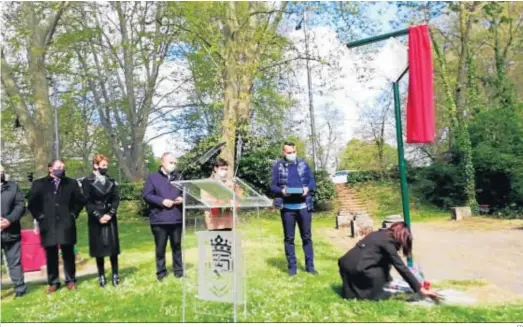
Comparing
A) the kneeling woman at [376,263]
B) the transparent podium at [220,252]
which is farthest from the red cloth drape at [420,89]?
the transparent podium at [220,252]

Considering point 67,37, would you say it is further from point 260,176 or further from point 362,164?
point 362,164

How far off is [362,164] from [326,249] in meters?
32.4

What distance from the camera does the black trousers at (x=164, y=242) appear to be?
26.7ft

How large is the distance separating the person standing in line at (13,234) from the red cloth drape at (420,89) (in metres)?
5.48

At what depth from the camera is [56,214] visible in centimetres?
800

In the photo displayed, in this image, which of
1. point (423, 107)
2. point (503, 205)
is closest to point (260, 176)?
point (503, 205)

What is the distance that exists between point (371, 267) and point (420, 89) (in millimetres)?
2462

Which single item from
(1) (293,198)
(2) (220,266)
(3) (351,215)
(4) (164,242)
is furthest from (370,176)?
(2) (220,266)

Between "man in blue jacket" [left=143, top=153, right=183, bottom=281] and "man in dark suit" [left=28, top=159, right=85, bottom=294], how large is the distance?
3.38ft

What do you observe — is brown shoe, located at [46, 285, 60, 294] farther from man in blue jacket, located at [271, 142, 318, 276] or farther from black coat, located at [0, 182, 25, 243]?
man in blue jacket, located at [271, 142, 318, 276]

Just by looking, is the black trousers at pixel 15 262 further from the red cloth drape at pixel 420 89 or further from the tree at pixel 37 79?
the red cloth drape at pixel 420 89

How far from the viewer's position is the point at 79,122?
33.1m

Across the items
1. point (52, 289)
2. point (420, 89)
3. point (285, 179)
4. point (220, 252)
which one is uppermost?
point (420, 89)

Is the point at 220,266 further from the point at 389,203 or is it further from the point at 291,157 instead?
the point at 389,203
